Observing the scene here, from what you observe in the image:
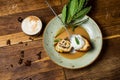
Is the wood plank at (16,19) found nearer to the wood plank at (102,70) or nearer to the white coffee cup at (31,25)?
the white coffee cup at (31,25)

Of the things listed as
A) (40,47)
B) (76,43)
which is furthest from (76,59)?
(40,47)

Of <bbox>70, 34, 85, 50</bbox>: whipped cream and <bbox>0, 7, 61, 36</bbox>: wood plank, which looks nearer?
<bbox>70, 34, 85, 50</bbox>: whipped cream

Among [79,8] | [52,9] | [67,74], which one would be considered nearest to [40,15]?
[52,9]

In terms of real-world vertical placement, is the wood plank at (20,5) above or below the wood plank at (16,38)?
above

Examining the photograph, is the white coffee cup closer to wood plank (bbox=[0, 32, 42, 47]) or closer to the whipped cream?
wood plank (bbox=[0, 32, 42, 47])

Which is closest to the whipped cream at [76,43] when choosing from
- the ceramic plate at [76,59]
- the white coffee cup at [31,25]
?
the ceramic plate at [76,59]

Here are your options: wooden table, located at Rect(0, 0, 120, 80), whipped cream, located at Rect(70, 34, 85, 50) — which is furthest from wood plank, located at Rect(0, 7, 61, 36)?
whipped cream, located at Rect(70, 34, 85, 50)

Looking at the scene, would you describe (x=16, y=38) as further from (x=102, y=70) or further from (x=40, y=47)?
(x=102, y=70)

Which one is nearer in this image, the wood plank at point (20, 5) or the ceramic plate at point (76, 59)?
the ceramic plate at point (76, 59)
